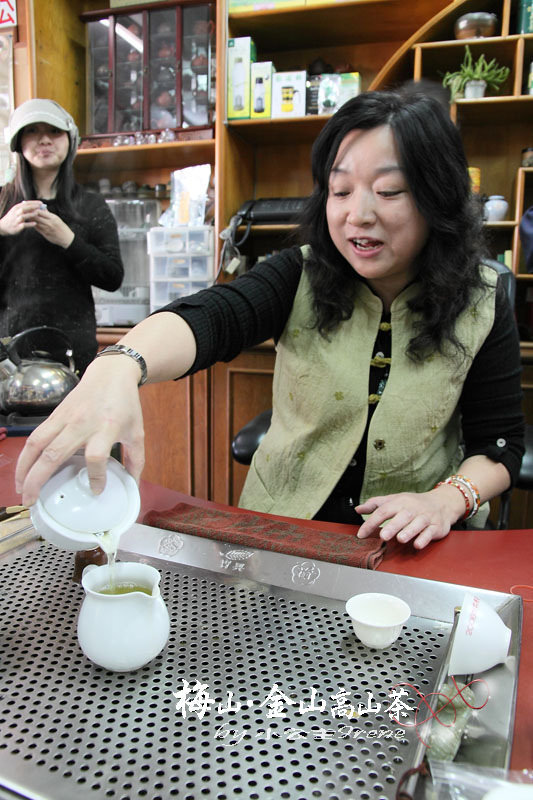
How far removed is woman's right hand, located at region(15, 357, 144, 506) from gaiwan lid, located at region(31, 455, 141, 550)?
0.04 ft

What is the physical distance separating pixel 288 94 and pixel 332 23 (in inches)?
13.8

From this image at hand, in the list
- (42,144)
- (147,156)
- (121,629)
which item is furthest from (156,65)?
(121,629)

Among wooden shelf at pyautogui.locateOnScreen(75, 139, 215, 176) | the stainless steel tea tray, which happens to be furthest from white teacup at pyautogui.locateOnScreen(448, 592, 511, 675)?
wooden shelf at pyautogui.locateOnScreen(75, 139, 215, 176)

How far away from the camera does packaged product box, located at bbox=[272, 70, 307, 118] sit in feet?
8.21

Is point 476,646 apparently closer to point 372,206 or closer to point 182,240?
point 372,206

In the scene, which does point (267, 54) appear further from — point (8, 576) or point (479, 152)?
point (8, 576)

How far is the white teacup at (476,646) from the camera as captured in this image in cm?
55

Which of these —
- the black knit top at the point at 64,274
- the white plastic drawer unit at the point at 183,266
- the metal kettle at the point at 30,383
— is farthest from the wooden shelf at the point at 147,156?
the metal kettle at the point at 30,383

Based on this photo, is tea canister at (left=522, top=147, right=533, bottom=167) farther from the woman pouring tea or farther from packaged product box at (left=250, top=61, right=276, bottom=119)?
the woman pouring tea

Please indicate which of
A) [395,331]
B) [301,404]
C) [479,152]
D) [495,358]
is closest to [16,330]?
[301,404]

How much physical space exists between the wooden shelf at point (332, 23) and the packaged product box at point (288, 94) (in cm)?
23

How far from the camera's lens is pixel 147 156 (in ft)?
9.62

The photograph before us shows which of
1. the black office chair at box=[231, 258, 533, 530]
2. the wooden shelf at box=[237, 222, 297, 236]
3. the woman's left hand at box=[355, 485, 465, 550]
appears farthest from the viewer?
the wooden shelf at box=[237, 222, 297, 236]

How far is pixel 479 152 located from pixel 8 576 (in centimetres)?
262
